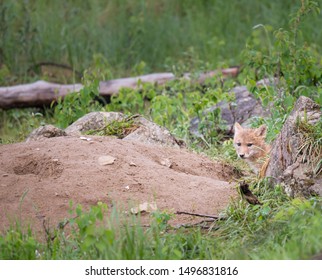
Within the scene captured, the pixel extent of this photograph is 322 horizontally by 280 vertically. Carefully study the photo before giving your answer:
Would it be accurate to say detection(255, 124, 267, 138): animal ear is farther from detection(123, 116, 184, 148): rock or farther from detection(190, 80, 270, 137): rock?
detection(190, 80, 270, 137): rock

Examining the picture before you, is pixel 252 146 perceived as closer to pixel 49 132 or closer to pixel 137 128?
pixel 137 128

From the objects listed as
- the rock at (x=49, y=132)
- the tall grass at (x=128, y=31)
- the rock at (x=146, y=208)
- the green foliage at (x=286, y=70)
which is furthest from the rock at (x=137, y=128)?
the tall grass at (x=128, y=31)

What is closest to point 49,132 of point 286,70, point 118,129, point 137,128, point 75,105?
point 118,129

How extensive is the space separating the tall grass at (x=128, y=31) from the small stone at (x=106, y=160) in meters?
5.50

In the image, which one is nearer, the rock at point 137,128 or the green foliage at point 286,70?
the rock at point 137,128

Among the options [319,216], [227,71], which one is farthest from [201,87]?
[319,216]

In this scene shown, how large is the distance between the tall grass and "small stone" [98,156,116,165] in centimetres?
550

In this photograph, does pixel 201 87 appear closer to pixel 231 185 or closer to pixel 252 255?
pixel 231 185

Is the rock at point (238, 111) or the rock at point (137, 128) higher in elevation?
the rock at point (137, 128)

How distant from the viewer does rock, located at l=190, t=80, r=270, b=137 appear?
30.7 feet

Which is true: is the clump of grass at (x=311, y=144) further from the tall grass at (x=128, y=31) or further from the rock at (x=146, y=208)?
the tall grass at (x=128, y=31)

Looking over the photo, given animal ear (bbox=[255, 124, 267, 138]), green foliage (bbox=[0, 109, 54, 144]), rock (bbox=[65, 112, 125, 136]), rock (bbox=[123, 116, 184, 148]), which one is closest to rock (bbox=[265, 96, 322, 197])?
animal ear (bbox=[255, 124, 267, 138])

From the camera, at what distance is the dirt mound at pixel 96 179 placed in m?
6.14

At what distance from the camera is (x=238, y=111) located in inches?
379
